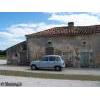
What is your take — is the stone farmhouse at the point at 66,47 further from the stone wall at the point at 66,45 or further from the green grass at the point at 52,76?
the green grass at the point at 52,76

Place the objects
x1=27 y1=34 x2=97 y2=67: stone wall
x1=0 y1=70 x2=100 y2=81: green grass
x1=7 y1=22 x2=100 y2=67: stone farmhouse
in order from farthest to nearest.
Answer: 1. x1=27 y1=34 x2=97 y2=67: stone wall
2. x1=7 y1=22 x2=100 y2=67: stone farmhouse
3. x1=0 y1=70 x2=100 y2=81: green grass

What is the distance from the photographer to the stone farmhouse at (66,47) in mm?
15586

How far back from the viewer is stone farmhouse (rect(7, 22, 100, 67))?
15.6 meters

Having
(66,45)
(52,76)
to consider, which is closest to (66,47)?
(66,45)

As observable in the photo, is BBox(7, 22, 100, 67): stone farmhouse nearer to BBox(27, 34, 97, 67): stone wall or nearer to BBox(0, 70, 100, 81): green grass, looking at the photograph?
BBox(27, 34, 97, 67): stone wall

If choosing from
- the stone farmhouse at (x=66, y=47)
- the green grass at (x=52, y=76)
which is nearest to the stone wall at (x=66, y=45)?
the stone farmhouse at (x=66, y=47)

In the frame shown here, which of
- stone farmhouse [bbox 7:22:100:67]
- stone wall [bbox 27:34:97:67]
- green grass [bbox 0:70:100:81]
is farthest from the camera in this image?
stone wall [bbox 27:34:97:67]

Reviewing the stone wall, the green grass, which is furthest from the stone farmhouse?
the green grass

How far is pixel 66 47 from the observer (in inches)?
666
